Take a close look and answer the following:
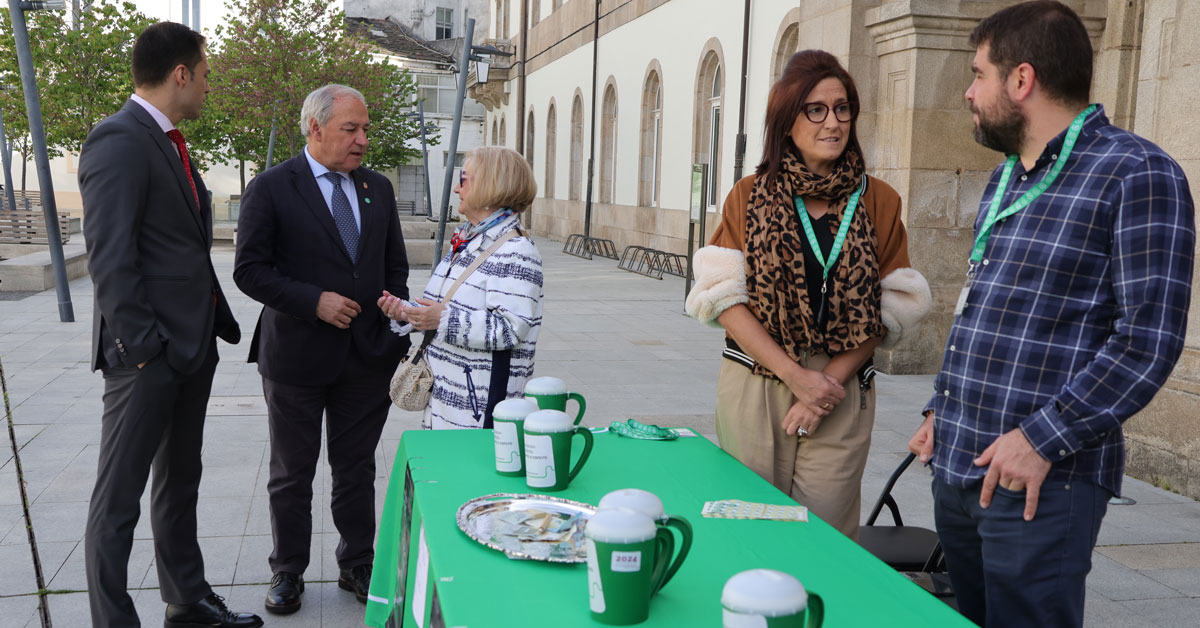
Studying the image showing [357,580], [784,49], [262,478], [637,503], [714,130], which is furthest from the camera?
[714,130]

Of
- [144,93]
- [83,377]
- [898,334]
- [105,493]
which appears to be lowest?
[83,377]

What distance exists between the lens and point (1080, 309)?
Answer: 2.07 meters

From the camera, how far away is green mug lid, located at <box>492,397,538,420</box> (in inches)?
101

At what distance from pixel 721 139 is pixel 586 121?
974 cm

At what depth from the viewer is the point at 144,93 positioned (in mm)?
3357

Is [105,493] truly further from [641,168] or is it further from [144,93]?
[641,168]

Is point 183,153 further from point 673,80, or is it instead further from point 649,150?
point 649,150

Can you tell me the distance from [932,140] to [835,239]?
645 centimetres

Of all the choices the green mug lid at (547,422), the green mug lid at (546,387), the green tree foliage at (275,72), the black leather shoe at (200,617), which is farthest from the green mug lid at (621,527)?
the green tree foliage at (275,72)

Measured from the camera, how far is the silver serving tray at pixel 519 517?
205 centimetres

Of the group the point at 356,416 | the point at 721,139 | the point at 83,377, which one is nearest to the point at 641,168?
the point at 721,139

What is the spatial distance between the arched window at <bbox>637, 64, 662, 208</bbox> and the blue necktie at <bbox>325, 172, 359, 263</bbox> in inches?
724

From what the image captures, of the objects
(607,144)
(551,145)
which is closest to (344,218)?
(607,144)

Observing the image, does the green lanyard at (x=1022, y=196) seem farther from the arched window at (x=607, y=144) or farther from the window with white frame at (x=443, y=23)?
the window with white frame at (x=443, y=23)
